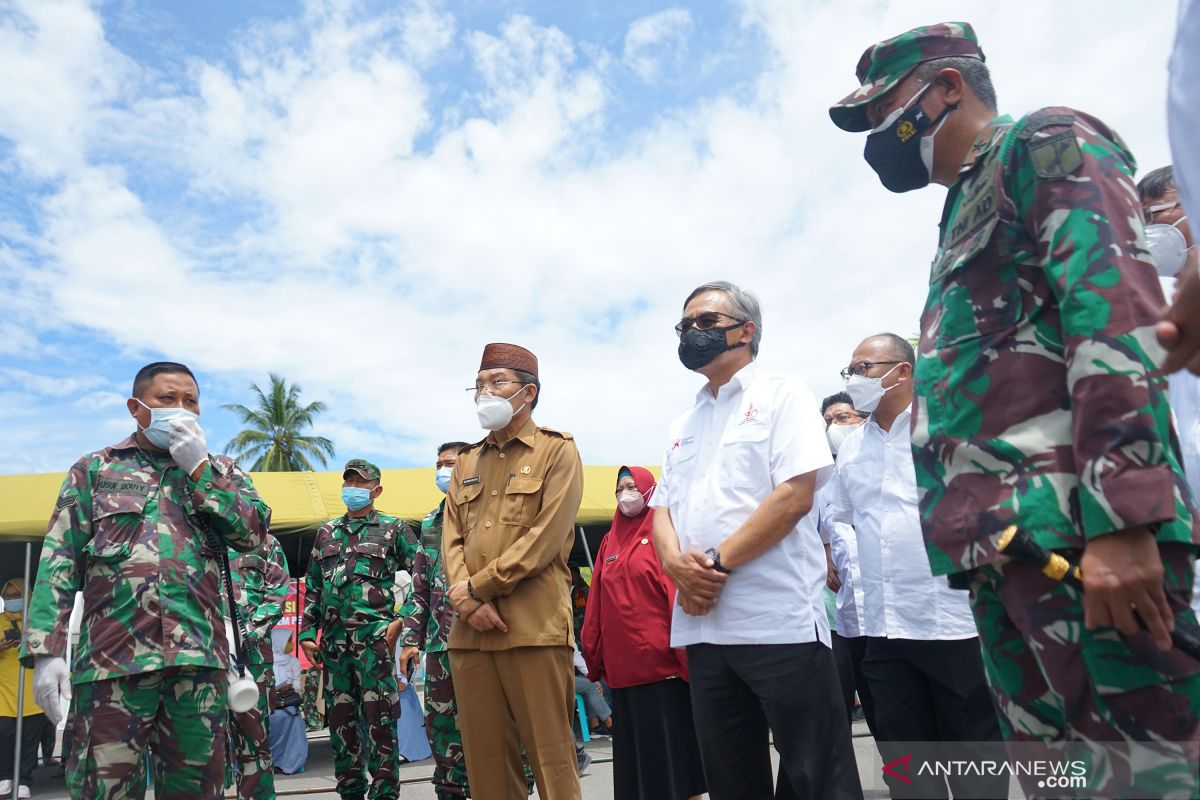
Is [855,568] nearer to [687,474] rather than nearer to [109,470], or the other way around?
[687,474]

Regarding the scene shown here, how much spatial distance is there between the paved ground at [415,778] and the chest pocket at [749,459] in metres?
3.34

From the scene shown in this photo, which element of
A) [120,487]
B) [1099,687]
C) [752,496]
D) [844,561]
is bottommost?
[1099,687]

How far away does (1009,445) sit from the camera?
171 centimetres

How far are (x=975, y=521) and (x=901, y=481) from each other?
2.28 m

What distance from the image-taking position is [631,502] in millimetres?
4988

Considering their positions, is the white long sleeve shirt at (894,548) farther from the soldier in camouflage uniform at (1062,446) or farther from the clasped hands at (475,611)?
the soldier in camouflage uniform at (1062,446)

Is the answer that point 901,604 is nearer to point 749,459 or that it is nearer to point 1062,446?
point 749,459

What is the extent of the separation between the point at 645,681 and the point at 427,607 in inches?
94.4

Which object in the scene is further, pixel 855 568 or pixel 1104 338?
pixel 855 568

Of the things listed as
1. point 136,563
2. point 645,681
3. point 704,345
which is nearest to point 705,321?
point 704,345

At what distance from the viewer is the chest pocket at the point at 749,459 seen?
3291 millimetres

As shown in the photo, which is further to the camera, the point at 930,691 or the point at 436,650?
the point at 436,650

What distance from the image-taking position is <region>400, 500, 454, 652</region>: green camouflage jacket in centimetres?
613

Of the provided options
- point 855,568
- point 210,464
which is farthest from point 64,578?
point 855,568
